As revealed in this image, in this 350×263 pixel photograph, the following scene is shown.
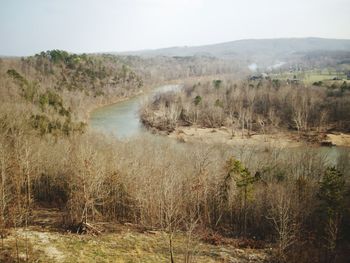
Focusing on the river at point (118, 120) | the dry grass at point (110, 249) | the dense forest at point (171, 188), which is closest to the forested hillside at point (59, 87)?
the dense forest at point (171, 188)

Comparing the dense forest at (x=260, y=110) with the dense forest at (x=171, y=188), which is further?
the dense forest at (x=260, y=110)

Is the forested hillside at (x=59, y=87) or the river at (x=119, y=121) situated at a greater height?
the forested hillside at (x=59, y=87)

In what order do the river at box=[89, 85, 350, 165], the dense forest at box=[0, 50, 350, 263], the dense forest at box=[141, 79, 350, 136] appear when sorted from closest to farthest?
1. the dense forest at box=[0, 50, 350, 263]
2. the river at box=[89, 85, 350, 165]
3. the dense forest at box=[141, 79, 350, 136]

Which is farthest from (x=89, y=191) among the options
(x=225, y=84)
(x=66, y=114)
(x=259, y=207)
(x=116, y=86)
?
(x=116, y=86)

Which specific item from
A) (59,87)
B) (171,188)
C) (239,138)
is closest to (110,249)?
(171,188)

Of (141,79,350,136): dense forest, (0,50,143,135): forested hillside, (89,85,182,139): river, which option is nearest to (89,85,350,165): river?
(89,85,182,139): river

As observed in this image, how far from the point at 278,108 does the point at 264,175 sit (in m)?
42.8

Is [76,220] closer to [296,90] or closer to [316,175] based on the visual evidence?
[316,175]

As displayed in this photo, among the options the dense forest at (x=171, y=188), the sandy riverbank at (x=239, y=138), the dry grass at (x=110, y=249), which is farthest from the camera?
the sandy riverbank at (x=239, y=138)

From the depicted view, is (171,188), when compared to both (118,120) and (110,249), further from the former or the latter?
(118,120)

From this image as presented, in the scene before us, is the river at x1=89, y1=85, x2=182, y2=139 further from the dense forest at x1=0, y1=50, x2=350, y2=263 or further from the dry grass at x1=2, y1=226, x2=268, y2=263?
the dry grass at x1=2, y1=226, x2=268, y2=263

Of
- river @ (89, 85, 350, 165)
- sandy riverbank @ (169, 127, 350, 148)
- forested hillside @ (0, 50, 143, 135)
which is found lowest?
sandy riverbank @ (169, 127, 350, 148)

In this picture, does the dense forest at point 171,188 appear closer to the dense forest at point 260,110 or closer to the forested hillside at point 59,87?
the forested hillside at point 59,87

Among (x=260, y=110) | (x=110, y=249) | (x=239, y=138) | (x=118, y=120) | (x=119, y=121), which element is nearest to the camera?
(x=110, y=249)
